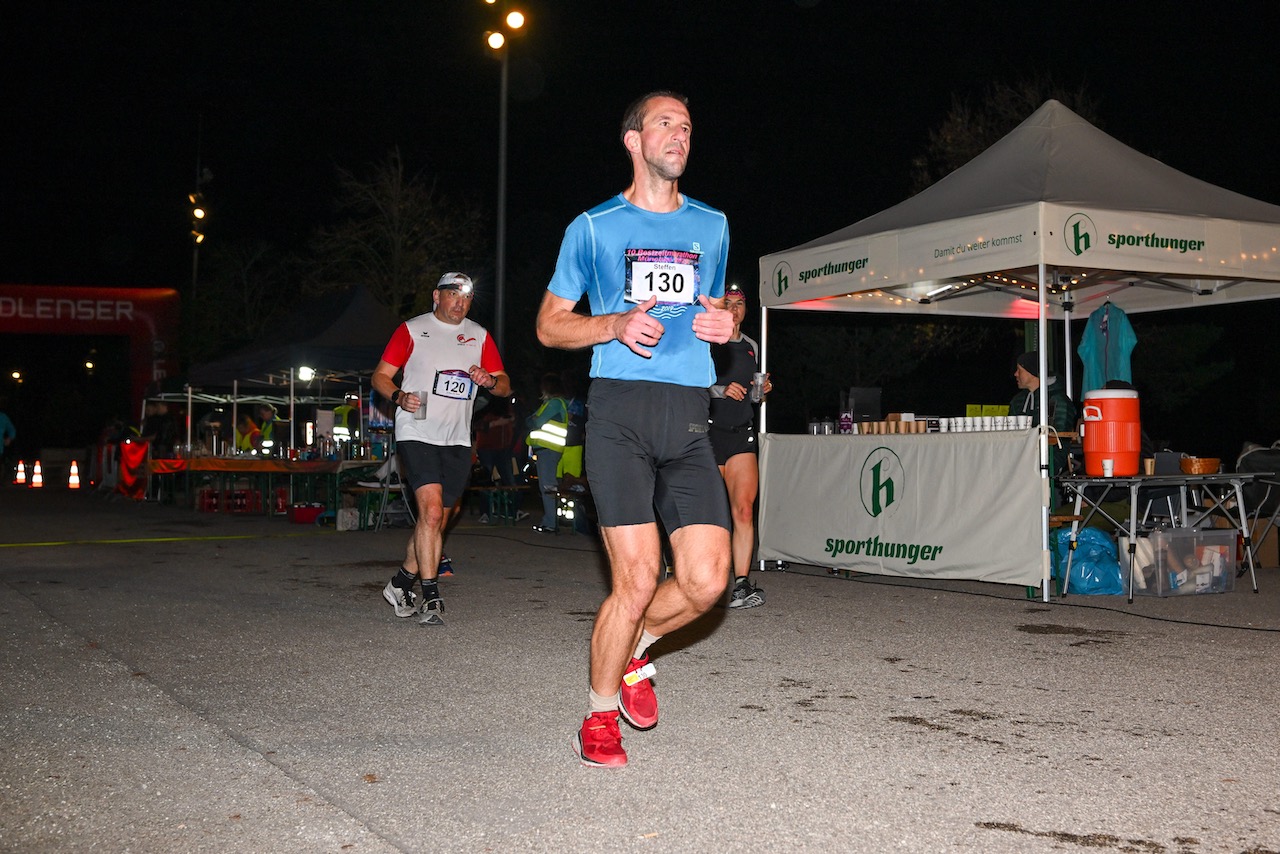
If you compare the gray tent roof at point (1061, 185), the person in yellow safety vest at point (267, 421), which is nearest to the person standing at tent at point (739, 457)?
the gray tent roof at point (1061, 185)

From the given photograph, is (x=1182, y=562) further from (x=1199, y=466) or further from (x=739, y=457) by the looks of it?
(x=739, y=457)

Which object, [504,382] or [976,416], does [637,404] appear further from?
[976,416]

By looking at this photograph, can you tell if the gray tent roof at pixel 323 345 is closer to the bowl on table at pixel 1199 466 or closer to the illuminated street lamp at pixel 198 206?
the bowl on table at pixel 1199 466

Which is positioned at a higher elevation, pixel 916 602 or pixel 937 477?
pixel 937 477

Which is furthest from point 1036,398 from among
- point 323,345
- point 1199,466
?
point 323,345

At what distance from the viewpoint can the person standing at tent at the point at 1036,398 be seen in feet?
32.5

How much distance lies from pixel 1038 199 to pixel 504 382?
4.16 m

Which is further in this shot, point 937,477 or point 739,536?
point 937,477

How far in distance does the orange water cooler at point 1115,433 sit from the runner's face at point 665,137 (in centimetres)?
578

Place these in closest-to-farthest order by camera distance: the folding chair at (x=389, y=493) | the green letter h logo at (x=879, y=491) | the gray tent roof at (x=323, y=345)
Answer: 1. the green letter h logo at (x=879, y=491)
2. the folding chair at (x=389, y=493)
3. the gray tent roof at (x=323, y=345)

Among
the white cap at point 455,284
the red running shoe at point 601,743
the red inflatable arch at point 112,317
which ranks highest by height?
the red inflatable arch at point 112,317

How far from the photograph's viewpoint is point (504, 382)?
25.7ft

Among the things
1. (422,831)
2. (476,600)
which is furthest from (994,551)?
(422,831)

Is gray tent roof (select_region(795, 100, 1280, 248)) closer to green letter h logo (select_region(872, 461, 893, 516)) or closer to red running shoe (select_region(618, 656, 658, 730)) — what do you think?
green letter h logo (select_region(872, 461, 893, 516))
